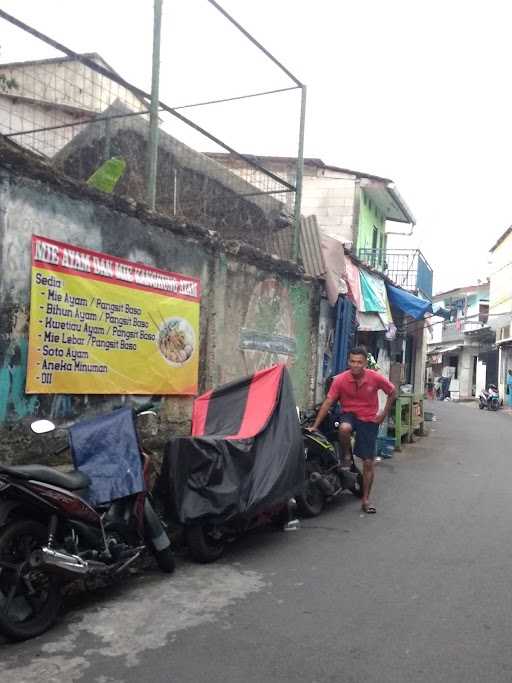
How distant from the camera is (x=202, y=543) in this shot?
4844mm

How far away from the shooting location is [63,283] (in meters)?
5.53

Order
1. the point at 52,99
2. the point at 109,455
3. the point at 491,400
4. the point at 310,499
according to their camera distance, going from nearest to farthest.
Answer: the point at 109,455
the point at 310,499
the point at 52,99
the point at 491,400

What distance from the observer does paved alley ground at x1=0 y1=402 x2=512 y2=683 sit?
10.5 feet

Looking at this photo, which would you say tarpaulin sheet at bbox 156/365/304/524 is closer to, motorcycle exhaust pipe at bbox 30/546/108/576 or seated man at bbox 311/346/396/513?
motorcycle exhaust pipe at bbox 30/546/108/576

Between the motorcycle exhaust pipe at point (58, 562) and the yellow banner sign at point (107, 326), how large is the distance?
6.62ft

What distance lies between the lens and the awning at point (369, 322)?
38.1ft

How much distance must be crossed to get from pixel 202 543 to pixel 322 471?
226 cm

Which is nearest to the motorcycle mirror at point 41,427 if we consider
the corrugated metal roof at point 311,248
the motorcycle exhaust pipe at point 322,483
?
the motorcycle exhaust pipe at point 322,483

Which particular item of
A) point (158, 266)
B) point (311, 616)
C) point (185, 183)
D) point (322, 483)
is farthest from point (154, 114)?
point (311, 616)

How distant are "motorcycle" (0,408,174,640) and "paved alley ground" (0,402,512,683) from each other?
0.54ft

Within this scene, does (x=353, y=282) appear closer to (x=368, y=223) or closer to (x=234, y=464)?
(x=234, y=464)

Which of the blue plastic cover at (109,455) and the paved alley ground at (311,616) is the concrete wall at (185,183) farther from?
the paved alley ground at (311,616)

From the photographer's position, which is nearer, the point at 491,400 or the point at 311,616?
the point at 311,616

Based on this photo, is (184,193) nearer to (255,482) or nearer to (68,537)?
(255,482)
